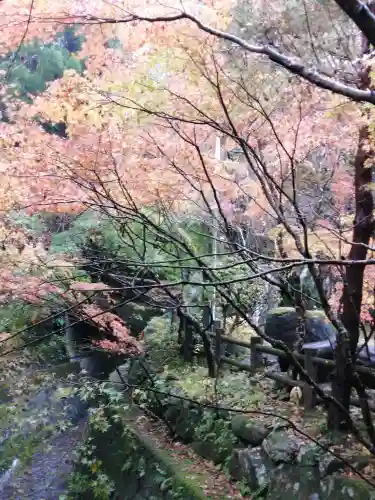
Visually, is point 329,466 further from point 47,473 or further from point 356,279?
point 47,473

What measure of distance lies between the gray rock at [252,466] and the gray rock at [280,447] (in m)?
0.11

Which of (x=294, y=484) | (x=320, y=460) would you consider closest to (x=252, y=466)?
(x=294, y=484)

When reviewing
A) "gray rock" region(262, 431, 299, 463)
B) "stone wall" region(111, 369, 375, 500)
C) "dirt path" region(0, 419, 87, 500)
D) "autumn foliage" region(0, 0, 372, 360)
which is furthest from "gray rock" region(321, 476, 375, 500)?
"dirt path" region(0, 419, 87, 500)

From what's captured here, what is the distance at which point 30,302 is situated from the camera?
24.4 ft

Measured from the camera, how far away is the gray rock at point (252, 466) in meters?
5.06

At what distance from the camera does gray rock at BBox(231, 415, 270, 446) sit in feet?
17.9

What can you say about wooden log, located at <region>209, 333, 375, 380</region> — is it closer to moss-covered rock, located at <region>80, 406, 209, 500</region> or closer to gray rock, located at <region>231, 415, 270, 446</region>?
gray rock, located at <region>231, 415, 270, 446</region>

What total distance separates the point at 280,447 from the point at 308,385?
3.13 ft

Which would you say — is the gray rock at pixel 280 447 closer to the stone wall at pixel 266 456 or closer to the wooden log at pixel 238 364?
the stone wall at pixel 266 456

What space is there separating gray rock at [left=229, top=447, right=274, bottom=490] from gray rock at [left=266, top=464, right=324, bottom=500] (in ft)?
0.52

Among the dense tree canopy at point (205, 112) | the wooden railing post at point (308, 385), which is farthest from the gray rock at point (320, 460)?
the wooden railing post at point (308, 385)

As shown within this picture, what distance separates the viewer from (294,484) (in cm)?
466

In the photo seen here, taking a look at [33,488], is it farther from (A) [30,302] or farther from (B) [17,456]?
(A) [30,302]

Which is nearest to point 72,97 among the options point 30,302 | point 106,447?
point 30,302
